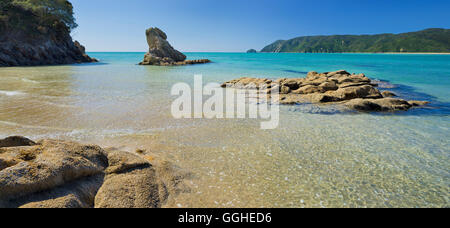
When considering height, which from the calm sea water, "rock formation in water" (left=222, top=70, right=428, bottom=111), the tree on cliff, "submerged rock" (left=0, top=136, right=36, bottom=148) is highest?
the tree on cliff

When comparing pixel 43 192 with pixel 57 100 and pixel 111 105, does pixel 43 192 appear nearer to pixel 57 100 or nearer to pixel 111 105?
pixel 111 105

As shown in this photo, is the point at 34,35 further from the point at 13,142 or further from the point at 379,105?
the point at 379,105

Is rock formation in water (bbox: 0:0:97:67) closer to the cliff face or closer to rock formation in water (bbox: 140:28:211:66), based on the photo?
the cliff face

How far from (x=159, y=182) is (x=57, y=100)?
1035 centimetres

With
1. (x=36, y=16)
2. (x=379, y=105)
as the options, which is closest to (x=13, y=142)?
(x=379, y=105)

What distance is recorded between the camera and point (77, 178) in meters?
3.61

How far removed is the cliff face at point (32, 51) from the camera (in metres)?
36.9

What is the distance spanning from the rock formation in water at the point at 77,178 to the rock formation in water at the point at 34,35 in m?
46.5

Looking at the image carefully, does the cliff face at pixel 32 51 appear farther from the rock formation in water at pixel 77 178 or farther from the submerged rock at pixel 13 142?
the rock formation in water at pixel 77 178

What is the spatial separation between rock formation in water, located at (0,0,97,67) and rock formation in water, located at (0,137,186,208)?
46511 mm

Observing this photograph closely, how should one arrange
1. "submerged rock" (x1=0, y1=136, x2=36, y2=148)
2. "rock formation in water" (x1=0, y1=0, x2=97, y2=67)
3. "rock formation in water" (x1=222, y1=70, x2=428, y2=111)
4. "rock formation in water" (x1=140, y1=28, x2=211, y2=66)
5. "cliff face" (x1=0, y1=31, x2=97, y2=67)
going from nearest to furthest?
"submerged rock" (x1=0, y1=136, x2=36, y2=148) < "rock formation in water" (x1=222, y1=70, x2=428, y2=111) < "cliff face" (x1=0, y1=31, x2=97, y2=67) < "rock formation in water" (x1=0, y1=0, x2=97, y2=67) < "rock formation in water" (x1=140, y1=28, x2=211, y2=66)

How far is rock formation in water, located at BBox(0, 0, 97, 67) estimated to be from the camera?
38219 millimetres

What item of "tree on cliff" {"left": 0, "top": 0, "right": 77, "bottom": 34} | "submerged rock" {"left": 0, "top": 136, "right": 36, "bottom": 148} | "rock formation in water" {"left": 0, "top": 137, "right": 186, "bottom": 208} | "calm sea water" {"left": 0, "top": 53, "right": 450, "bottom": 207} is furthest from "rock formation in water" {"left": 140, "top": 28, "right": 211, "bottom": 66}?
"rock formation in water" {"left": 0, "top": 137, "right": 186, "bottom": 208}

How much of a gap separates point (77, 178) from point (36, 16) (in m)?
58.8
